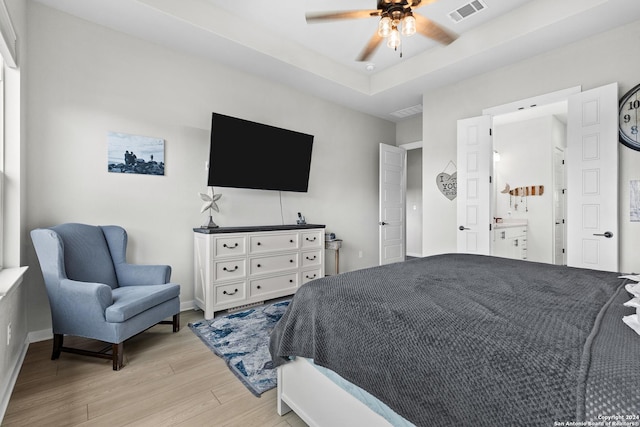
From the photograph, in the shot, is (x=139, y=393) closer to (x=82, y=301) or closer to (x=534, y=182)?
(x=82, y=301)

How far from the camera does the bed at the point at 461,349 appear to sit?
0.73 metres

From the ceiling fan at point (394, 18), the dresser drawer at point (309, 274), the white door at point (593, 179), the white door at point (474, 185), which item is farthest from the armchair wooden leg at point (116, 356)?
the white door at point (593, 179)

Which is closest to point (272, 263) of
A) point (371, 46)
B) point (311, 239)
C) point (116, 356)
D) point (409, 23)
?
point (311, 239)

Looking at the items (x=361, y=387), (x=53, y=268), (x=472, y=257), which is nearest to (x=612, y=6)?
(x=472, y=257)

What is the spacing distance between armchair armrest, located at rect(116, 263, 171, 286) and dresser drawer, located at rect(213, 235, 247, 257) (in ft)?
1.71

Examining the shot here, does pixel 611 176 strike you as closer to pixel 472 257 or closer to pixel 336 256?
pixel 472 257

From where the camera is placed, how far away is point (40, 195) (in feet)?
8.51

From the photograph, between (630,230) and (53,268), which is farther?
(630,230)

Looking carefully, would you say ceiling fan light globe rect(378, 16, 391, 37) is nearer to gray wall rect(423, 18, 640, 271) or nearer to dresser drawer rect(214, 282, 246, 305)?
gray wall rect(423, 18, 640, 271)

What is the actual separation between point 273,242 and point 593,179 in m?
3.28

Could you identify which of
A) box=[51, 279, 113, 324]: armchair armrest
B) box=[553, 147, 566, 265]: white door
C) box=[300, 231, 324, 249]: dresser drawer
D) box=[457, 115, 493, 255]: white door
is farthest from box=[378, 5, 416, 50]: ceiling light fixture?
box=[553, 147, 566, 265]: white door

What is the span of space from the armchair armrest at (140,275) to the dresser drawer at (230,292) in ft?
1.86

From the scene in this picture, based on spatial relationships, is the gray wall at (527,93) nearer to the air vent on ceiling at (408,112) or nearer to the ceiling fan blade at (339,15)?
the air vent on ceiling at (408,112)

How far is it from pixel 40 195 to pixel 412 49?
4.06m
